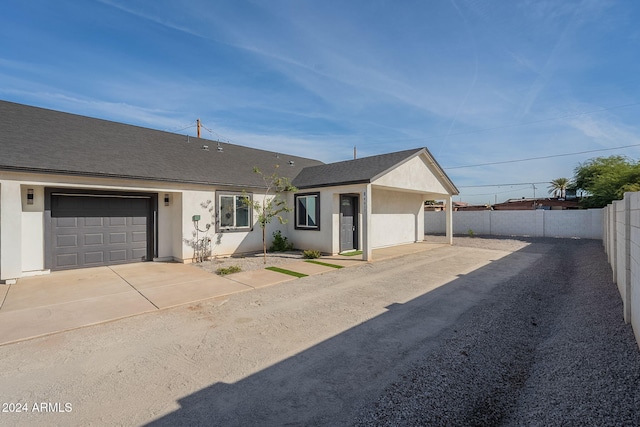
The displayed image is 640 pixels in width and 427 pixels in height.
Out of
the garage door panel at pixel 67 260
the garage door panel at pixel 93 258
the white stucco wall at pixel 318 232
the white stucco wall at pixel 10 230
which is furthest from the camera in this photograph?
the white stucco wall at pixel 318 232

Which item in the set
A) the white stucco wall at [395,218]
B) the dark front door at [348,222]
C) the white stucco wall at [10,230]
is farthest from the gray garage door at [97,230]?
the white stucco wall at [395,218]

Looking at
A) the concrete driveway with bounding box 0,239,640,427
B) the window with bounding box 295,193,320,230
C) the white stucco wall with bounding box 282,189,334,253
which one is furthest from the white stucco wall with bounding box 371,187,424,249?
the concrete driveway with bounding box 0,239,640,427

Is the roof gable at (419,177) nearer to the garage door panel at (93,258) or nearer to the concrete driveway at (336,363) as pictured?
the concrete driveway at (336,363)

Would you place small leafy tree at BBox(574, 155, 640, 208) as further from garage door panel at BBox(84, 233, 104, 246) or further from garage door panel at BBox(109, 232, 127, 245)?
garage door panel at BBox(84, 233, 104, 246)

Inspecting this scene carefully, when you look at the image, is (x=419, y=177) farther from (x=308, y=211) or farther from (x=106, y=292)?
(x=106, y=292)

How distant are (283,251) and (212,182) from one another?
14.5 feet

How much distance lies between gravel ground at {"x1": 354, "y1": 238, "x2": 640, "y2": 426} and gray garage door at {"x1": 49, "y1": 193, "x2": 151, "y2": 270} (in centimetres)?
1062

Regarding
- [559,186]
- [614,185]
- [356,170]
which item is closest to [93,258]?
[356,170]

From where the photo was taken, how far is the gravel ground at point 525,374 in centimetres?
254

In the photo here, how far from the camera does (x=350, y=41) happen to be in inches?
408

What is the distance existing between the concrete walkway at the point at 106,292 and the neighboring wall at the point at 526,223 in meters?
16.0

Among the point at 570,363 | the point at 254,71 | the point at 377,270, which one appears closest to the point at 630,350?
the point at 570,363

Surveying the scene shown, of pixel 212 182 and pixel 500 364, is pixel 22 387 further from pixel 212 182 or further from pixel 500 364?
pixel 212 182

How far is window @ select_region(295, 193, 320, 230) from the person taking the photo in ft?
40.9
